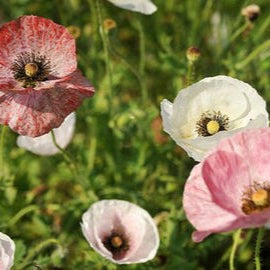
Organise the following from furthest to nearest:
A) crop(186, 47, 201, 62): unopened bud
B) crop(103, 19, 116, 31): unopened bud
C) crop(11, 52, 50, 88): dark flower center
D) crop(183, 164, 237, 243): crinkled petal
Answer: crop(103, 19, 116, 31): unopened bud, crop(186, 47, 201, 62): unopened bud, crop(11, 52, 50, 88): dark flower center, crop(183, 164, 237, 243): crinkled petal

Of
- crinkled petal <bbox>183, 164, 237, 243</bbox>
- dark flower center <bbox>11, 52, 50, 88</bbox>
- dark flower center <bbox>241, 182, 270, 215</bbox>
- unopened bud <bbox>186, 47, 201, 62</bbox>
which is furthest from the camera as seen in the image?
unopened bud <bbox>186, 47, 201, 62</bbox>

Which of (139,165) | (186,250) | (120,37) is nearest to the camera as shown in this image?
(186,250)

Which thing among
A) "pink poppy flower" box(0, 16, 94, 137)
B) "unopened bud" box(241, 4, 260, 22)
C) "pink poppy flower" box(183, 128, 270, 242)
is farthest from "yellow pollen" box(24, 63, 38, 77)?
"unopened bud" box(241, 4, 260, 22)

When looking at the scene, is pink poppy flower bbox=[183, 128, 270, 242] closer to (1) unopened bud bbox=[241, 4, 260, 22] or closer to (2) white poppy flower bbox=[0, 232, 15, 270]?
(2) white poppy flower bbox=[0, 232, 15, 270]

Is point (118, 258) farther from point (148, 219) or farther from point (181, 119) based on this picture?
point (181, 119)

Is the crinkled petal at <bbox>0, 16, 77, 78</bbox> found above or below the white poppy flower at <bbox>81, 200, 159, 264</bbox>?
above

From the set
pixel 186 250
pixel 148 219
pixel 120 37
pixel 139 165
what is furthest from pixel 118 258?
pixel 120 37
